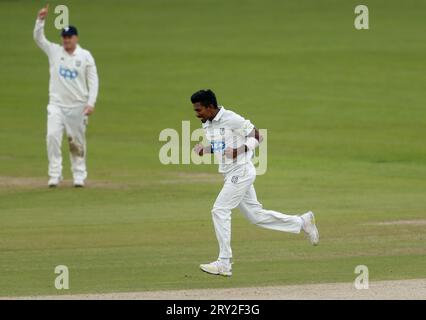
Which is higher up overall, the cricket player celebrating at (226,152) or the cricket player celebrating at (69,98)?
the cricket player celebrating at (69,98)

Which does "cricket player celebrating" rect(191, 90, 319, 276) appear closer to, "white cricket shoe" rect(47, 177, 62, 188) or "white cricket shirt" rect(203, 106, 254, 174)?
"white cricket shirt" rect(203, 106, 254, 174)

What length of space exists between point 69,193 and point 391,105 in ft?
48.7

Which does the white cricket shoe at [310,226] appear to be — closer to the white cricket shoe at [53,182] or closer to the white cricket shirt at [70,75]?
the white cricket shirt at [70,75]

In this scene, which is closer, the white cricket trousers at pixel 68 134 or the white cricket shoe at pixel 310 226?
the white cricket shoe at pixel 310 226

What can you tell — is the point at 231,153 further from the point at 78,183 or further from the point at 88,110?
the point at 78,183

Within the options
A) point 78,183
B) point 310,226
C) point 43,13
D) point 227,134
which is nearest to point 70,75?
point 43,13

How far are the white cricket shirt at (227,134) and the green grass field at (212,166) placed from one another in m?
1.28

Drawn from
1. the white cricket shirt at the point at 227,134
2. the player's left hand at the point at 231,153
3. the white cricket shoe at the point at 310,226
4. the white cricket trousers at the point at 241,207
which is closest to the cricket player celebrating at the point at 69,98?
the white cricket shoe at the point at 310,226

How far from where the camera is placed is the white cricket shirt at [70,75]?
73.9 ft

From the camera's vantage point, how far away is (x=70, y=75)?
74.0 ft

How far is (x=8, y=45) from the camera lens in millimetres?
43625

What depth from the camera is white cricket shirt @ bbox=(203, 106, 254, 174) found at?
14.6 m
